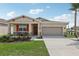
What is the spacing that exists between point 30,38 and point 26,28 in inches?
35.5

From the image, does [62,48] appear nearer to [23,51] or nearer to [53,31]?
[23,51]

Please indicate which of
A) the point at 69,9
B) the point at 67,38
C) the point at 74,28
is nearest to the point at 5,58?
the point at 74,28

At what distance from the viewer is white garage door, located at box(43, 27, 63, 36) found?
1488 cm

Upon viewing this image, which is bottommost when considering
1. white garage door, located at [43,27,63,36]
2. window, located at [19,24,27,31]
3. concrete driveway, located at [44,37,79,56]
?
concrete driveway, located at [44,37,79,56]

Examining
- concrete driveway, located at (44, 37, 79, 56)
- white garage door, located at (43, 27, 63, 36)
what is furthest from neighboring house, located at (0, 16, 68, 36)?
concrete driveway, located at (44, 37, 79, 56)

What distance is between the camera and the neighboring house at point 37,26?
14.4 m

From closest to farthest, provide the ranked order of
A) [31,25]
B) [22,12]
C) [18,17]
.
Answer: [22,12], [18,17], [31,25]

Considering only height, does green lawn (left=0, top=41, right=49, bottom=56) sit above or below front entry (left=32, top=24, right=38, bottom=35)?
below

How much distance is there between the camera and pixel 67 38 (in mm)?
14281

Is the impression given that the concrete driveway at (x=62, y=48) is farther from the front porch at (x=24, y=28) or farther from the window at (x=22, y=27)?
the window at (x=22, y=27)

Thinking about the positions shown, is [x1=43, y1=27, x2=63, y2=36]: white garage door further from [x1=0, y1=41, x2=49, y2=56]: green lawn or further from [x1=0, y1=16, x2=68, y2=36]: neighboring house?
[x1=0, y1=41, x2=49, y2=56]: green lawn

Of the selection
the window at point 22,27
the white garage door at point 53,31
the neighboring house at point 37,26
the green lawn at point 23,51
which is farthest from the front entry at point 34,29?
the green lawn at point 23,51

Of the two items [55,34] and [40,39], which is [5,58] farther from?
[55,34]

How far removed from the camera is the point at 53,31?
49.4 feet
